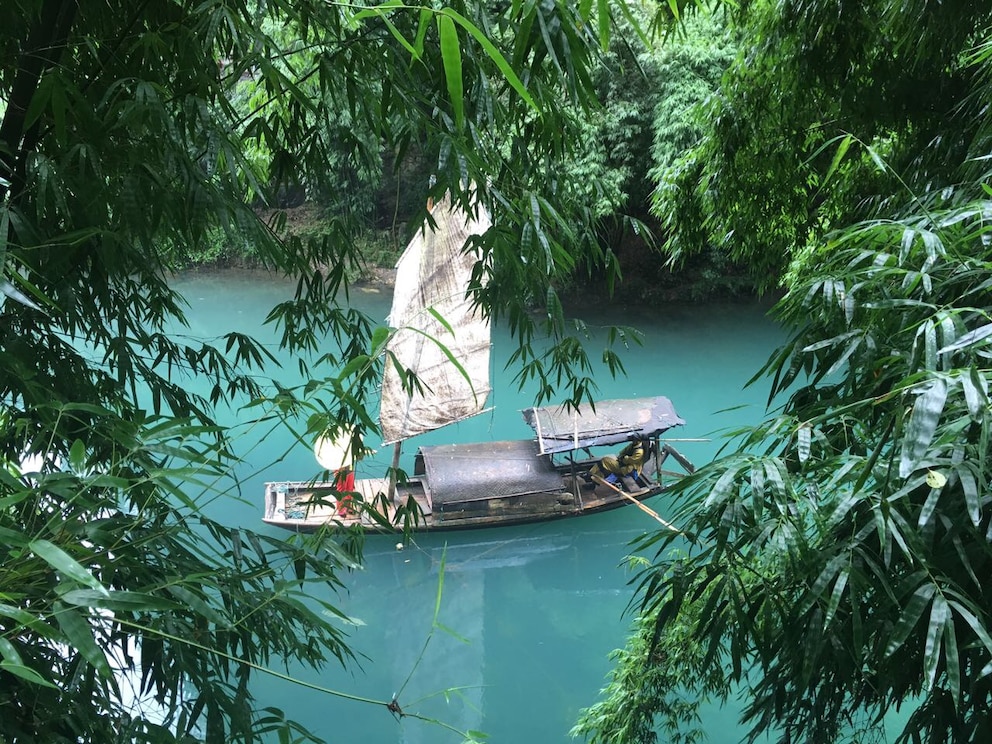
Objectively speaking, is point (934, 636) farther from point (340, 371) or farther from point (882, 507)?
point (340, 371)

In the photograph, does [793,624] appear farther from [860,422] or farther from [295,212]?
[295,212]

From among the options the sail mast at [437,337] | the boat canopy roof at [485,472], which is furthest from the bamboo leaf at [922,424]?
the boat canopy roof at [485,472]

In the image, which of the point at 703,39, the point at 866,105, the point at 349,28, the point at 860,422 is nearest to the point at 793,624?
the point at 860,422

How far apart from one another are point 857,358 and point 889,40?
128 centimetres

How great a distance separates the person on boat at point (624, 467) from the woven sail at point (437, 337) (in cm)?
90

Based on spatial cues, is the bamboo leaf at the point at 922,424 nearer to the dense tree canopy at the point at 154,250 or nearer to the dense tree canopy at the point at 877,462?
the dense tree canopy at the point at 877,462

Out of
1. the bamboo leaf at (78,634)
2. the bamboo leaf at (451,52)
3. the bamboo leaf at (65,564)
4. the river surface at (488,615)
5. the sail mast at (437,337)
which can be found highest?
the sail mast at (437,337)

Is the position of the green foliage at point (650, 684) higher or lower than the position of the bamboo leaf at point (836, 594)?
lower

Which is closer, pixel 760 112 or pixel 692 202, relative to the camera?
pixel 760 112

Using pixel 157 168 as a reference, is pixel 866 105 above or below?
above

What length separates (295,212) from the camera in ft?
31.0

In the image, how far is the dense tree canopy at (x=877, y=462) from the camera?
893 millimetres

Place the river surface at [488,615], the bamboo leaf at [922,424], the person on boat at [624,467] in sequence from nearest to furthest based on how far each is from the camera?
the bamboo leaf at [922,424] → the river surface at [488,615] → the person on boat at [624,467]

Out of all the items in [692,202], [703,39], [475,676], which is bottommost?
[475,676]
